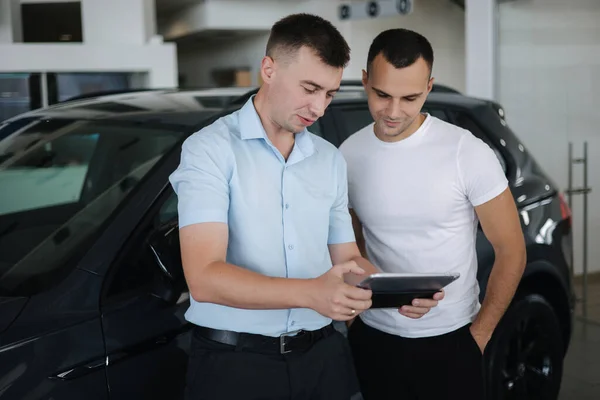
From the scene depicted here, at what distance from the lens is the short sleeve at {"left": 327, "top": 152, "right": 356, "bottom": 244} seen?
2.01 m

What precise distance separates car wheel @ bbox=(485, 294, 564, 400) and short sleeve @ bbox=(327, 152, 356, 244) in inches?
52.7

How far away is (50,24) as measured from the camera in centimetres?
1759

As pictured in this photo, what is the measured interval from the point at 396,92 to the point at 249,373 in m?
0.80

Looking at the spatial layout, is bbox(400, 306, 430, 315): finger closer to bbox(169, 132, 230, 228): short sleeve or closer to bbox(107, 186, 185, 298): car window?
bbox(169, 132, 230, 228): short sleeve

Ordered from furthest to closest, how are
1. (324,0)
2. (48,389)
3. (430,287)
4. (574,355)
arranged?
(324,0), (574,355), (48,389), (430,287)

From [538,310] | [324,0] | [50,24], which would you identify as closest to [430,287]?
[538,310]

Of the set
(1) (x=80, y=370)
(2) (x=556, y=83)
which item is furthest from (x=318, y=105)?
(2) (x=556, y=83)

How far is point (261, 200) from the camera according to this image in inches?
72.1

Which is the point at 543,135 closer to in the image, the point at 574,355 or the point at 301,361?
the point at 574,355

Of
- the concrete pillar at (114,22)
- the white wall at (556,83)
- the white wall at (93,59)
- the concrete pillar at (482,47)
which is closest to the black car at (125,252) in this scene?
the white wall at (556,83)

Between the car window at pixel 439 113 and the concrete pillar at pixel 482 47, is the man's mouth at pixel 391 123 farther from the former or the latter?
the concrete pillar at pixel 482 47

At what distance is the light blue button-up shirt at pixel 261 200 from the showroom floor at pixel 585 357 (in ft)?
8.46

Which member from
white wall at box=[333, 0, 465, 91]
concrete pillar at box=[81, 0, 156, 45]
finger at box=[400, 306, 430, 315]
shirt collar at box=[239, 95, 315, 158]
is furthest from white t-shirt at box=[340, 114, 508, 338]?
white wall at box=[333, 0, 465, 91]

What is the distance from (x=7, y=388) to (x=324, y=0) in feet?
37.9
